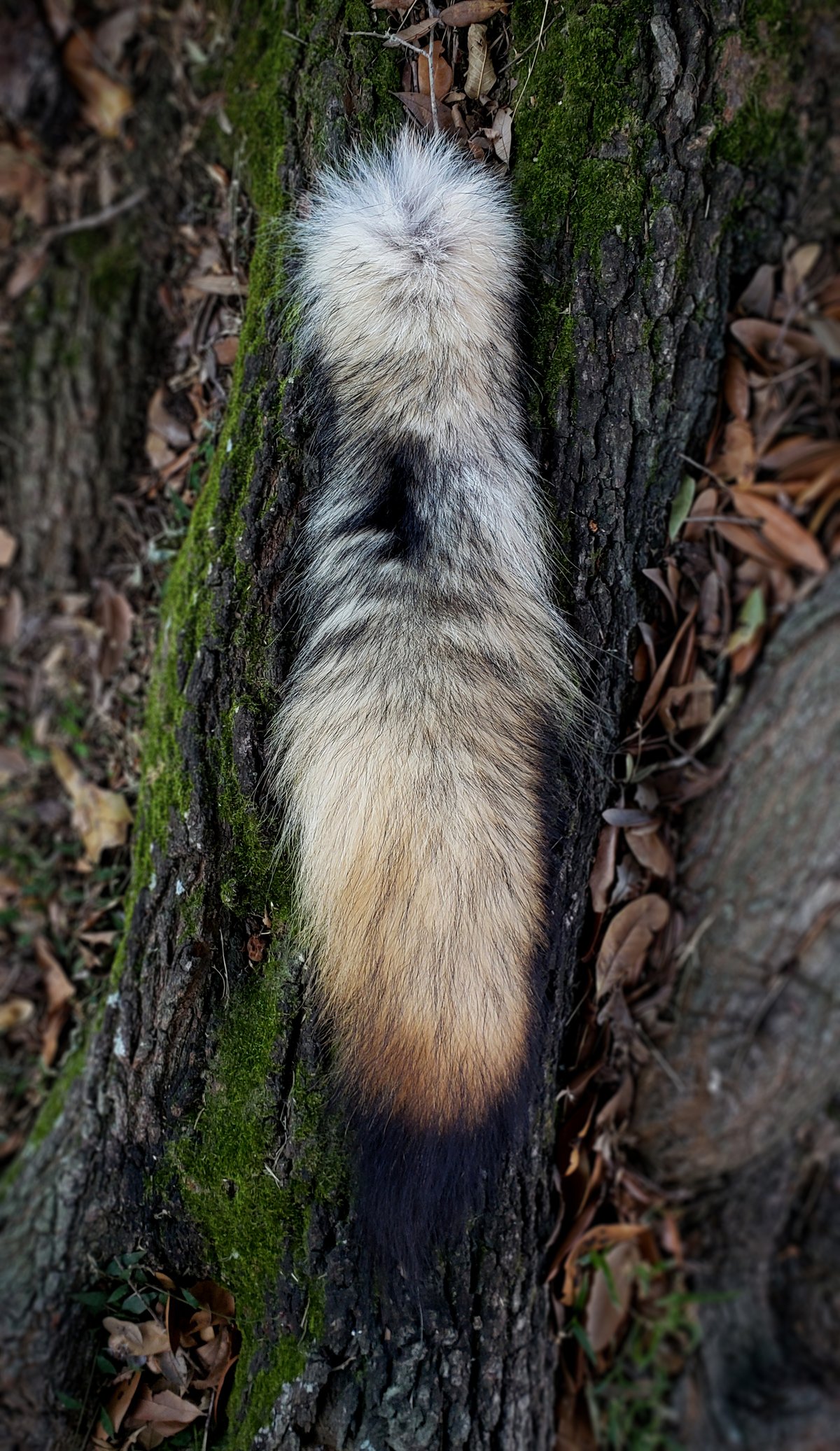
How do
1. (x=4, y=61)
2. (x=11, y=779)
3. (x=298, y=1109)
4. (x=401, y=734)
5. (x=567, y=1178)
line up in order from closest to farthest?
(x=401, y=734) → (x=298, y=1109) → (x=567, y=1178) → (x=4, y=61) → (x=11, y=779)

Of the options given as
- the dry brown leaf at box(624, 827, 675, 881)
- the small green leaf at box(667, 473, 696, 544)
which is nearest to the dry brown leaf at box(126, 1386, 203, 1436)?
the dry brown leaf at box(624, 827, 675, 881)

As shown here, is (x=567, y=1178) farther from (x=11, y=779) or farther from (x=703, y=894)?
(x=11, y=779)

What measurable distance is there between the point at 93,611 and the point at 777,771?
168 centimetres

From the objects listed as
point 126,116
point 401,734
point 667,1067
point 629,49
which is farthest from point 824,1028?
point 126,116

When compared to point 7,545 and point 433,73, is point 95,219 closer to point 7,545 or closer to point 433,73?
point 7,545

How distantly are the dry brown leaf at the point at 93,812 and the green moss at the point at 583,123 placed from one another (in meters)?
Result: 1.52

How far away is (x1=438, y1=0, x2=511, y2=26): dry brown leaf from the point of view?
1530 mm

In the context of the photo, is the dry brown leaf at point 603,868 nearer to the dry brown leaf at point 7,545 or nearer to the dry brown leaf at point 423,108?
the dry brown leaf at point 423,108

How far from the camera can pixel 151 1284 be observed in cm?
159

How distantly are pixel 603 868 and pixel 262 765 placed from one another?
62 centimetres

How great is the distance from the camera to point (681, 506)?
1.47 m

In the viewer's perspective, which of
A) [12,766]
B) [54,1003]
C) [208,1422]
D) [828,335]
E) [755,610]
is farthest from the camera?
[12,766]

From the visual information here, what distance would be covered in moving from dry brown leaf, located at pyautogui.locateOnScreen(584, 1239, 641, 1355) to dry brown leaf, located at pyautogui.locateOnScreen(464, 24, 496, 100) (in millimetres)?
2080

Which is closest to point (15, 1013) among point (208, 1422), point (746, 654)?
point (208, 1422)
